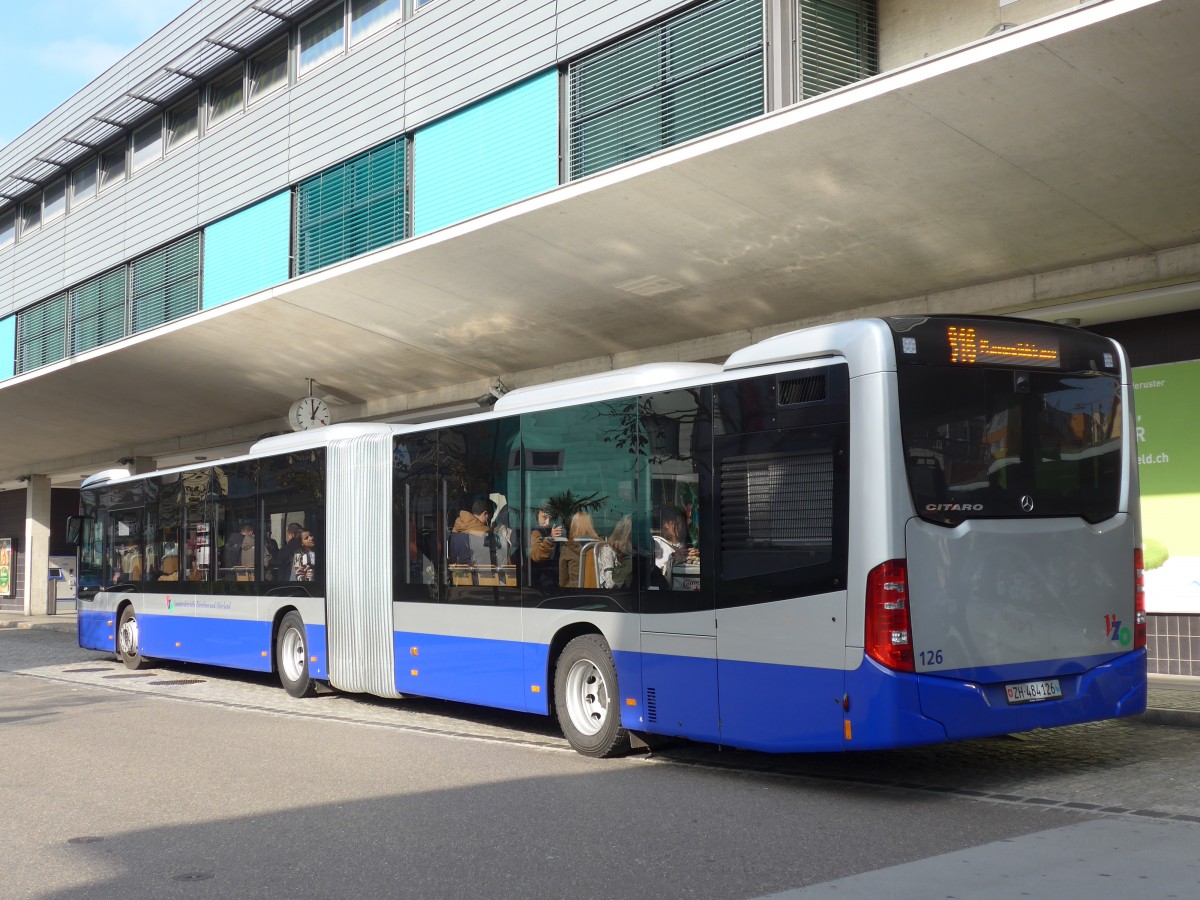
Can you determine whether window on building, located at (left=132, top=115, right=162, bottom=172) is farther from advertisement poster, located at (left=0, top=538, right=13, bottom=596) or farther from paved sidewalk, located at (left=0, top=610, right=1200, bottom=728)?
paved sidewalk, located at (left=0, top=610, right=1200, bottom=728)

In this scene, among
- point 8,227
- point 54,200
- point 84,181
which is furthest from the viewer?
point 8,227

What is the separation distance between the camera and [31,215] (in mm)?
33531

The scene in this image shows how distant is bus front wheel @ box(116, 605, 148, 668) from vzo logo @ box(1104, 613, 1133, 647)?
575 inches

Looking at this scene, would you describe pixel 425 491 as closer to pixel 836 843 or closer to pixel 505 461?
pixel 505 461

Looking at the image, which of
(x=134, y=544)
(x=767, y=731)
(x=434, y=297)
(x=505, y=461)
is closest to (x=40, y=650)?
(x=134, y=544)

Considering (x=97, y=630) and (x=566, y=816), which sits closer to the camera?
(x=566, y=816)

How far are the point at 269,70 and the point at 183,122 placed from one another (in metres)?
3.80

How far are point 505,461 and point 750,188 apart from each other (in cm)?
438

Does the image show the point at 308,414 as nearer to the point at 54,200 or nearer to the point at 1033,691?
the point at 54,200

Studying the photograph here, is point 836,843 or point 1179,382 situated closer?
point 836,843

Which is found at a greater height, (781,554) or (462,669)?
(781,554)

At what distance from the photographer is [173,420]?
29000mm

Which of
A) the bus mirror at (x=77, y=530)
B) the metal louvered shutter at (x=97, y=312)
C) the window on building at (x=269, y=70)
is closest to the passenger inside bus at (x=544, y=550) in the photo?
the bus mirror at (x=77, y=530)

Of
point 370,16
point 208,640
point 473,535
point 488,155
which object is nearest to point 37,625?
point 208,640
